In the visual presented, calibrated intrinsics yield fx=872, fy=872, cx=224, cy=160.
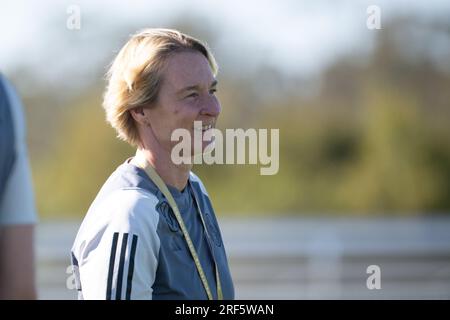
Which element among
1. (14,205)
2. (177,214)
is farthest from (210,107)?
(14,205)

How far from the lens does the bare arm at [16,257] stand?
2.46m

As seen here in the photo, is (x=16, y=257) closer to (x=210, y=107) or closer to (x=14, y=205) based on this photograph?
→ (x=14, y=205)

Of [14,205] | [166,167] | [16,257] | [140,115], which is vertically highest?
[140,115]

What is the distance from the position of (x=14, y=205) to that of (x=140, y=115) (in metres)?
1.11

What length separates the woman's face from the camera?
3.44 m

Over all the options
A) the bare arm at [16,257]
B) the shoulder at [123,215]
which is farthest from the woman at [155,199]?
the bare arm at [16,257]

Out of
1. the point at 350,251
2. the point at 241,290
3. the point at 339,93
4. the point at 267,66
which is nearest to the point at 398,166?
the point at 339,93

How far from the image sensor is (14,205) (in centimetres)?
247

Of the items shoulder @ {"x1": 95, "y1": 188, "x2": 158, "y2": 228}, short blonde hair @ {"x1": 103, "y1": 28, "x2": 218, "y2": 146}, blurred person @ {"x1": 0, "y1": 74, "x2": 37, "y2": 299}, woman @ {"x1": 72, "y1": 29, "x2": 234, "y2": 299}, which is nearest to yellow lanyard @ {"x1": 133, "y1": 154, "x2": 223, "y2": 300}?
woman @ {"x1": 72, "y1": 29, "x2": 234, "y2": 299}

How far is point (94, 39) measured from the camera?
24.3 metres

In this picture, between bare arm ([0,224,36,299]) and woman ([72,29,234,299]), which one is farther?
Result: woman ([72,29,234,299])

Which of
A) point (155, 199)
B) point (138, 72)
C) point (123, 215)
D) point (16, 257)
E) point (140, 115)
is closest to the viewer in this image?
point (16, 257)

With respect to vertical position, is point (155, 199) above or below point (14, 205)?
above

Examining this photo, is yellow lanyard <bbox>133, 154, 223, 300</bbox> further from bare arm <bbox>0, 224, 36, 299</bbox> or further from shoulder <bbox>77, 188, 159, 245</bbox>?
bare arm <bbox>0, 224, 36, 299</bbox>
